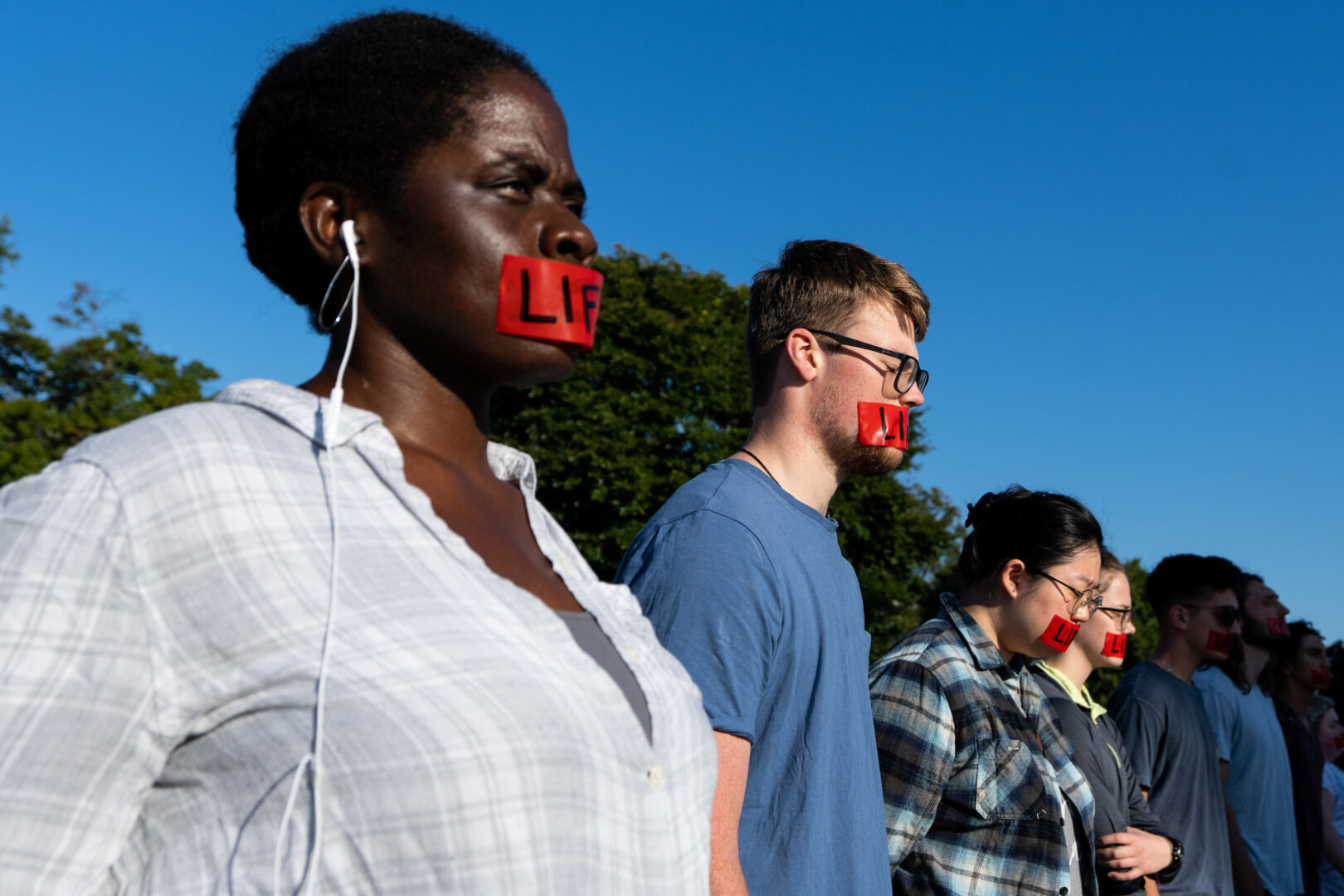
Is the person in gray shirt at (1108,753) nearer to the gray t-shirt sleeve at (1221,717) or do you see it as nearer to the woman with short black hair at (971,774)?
the woman with short black hair at (971,774)

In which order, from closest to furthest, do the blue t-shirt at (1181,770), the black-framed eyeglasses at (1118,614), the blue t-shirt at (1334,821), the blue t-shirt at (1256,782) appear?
the blue t-shirt at (1181,770) < the black-framed eyeglasses at (1118,614) < the blue t-shirt at (1256,782) < the blue t-shirt at (1334,821)

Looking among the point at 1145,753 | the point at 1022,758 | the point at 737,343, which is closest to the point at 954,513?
the point at 737,343

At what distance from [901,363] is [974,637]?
1.17m

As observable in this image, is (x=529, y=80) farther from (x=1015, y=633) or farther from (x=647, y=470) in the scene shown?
(x=647, y=470)

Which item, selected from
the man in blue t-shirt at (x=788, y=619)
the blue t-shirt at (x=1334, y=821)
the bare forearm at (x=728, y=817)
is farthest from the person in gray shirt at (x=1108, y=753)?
the blue t-shirt at (x=1334, y=821)

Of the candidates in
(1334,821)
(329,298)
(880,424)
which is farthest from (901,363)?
(1334,821)

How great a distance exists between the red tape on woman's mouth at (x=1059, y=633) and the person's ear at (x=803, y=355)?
1794mm

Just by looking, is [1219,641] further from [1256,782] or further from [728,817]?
[728,817]

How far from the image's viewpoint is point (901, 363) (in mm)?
3160

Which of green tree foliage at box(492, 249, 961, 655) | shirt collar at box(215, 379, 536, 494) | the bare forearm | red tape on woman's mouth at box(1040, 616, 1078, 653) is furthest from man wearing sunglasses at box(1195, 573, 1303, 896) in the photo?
green tree foliage at box(492, 249, 961, 655)

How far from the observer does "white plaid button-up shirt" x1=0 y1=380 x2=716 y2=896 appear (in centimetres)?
113

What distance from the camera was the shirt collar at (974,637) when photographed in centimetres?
377

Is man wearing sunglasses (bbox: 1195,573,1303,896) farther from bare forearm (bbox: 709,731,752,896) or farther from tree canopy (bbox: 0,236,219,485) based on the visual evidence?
tree canopy (bbox: 0,236,219,485)

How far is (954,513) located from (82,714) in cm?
2199
